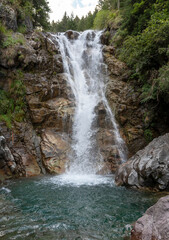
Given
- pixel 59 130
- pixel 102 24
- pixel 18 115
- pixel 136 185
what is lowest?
pixel 136 185

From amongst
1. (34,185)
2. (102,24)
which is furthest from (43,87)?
(102,24)

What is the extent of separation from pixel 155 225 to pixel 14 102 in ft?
37.1

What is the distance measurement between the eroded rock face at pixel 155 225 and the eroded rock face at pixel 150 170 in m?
3.54

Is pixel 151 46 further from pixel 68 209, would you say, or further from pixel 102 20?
pixel 102 20

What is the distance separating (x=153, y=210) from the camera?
3.96 m

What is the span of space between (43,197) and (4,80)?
9.22m

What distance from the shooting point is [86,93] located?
49.6 ft

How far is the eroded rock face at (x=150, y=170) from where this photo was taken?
726cm

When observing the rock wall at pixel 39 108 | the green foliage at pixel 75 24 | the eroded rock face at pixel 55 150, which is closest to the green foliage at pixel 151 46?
the rock wall at pixel 39 108

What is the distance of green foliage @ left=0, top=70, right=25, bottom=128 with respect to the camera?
11578 mm

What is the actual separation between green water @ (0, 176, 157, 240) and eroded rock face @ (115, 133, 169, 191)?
0.56 metres

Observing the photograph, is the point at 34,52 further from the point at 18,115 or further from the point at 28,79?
the point at 18,115

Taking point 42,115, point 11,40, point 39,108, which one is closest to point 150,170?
point 42,115

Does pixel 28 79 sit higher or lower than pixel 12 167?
higher
